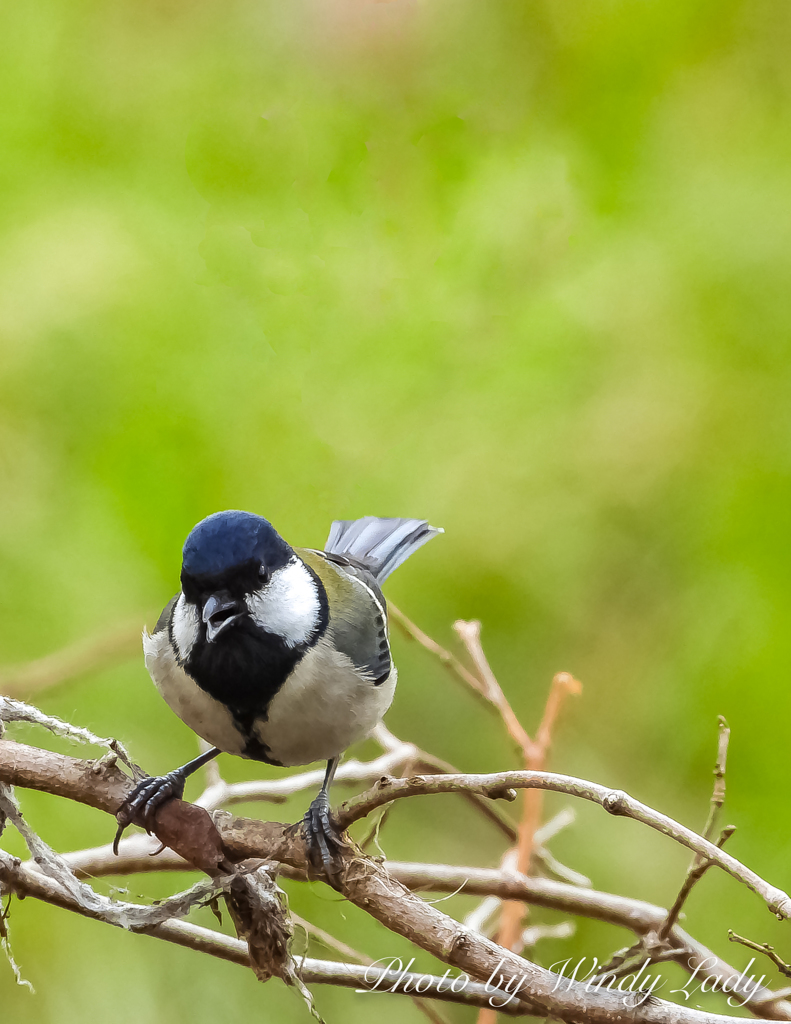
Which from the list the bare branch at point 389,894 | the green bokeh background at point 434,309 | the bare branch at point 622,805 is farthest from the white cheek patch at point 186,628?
the green bokeh background at point 434,309

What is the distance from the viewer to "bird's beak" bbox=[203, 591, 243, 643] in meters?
0.51

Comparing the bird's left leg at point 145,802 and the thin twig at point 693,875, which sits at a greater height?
the bird's left leg at point 145,802

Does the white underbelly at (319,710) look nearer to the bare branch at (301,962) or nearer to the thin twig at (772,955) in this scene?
the bare branch at (301,962)

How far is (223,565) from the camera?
1.68 feet

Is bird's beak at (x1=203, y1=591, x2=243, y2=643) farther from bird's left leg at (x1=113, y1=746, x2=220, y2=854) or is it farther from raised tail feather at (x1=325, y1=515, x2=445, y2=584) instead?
raised tail feather at (x1=325, y1=515, x2=445, y2=584)

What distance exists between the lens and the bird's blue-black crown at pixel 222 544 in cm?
50

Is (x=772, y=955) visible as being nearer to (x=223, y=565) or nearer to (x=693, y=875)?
(x=693, y=875)

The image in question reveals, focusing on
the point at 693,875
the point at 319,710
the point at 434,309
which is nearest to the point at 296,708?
the point at 319,710

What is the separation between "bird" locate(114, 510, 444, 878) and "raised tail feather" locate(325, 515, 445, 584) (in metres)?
0.20

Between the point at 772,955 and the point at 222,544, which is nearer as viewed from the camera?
the point at 772,955

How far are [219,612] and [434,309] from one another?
23.7 inches

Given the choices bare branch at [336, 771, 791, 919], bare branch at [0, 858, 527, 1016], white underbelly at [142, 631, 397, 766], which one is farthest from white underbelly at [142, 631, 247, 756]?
bare branch at [336, 771, 791, 919]

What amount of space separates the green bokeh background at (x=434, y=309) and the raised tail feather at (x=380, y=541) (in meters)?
0.12

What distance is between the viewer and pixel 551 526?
995 mm
